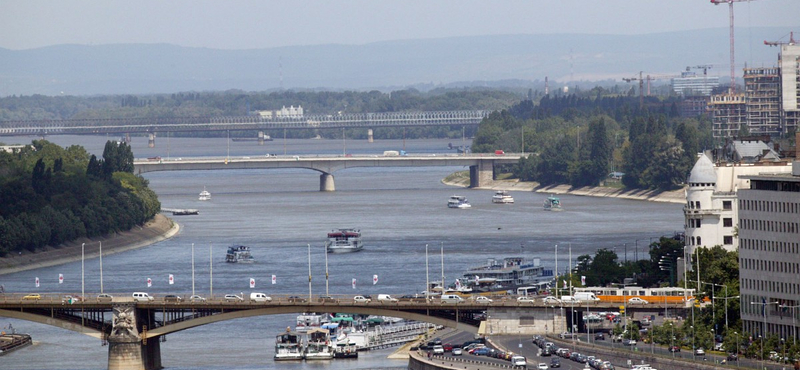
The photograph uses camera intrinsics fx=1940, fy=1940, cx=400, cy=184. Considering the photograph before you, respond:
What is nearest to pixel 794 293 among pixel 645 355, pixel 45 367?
pixel 645 355

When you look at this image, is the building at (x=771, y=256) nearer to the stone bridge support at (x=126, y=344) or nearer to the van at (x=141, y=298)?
the stone bridge support at (x=126, y=344)

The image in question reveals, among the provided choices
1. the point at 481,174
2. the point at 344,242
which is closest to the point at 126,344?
the point at 344,242

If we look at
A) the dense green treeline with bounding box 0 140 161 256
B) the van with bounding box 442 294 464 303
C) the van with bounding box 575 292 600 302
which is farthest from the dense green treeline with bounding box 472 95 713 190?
the van with bounding box 442 294 464 303

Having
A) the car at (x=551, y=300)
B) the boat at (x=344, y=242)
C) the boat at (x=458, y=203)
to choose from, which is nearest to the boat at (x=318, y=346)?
the car at (x=551, y=300)

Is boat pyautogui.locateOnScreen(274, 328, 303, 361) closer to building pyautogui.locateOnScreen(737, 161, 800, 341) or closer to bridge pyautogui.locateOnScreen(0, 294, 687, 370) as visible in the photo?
bridge pyautogui.locateOnScreen(0, 294, 687, 370)

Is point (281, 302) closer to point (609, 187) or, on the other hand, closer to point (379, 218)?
point (379, 218)

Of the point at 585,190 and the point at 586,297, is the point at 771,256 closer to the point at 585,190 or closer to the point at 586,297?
the point at 586,297
